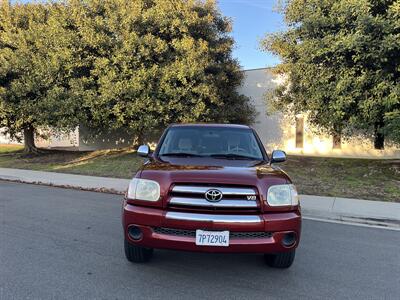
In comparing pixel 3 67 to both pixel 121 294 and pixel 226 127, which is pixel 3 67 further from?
pixel 121 294

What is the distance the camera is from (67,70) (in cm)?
1875

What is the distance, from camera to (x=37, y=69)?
18938mm

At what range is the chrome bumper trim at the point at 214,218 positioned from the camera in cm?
446

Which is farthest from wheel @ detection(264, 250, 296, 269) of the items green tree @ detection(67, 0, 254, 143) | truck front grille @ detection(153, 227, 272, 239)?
green tree @ detection(67, 0, 254, 143)

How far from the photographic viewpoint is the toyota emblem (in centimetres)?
454

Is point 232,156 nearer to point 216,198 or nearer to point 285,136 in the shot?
point 216,198

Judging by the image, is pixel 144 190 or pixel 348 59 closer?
pixel 144 190

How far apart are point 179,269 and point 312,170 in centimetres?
1117

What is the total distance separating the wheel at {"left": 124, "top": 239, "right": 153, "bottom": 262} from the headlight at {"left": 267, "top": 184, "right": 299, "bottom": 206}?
1665 millimetres

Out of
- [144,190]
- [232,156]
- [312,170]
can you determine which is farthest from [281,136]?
[144,190]

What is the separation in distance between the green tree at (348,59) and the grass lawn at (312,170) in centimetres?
159

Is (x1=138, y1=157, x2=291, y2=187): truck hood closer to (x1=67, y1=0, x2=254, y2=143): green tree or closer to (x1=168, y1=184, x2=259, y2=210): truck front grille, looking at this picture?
(x1=168, y1=184, x2=259, y2=210): truck front grille

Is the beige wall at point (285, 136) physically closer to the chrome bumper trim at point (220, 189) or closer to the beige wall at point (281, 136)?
the beige wall at point (281, 136)

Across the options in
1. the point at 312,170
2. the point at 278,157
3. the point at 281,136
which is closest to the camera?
the point at 278,157
